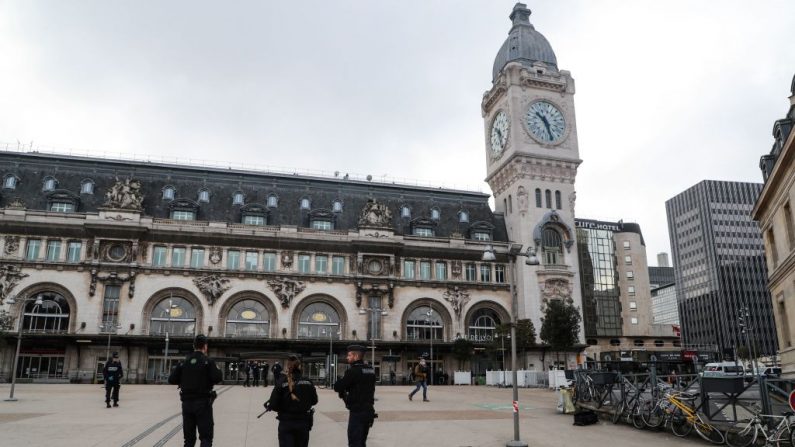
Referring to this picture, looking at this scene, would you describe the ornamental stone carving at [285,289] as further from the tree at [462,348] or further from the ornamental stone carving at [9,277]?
the ornamental stone carving at [9,277]

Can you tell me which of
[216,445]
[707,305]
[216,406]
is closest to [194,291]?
[216,406]

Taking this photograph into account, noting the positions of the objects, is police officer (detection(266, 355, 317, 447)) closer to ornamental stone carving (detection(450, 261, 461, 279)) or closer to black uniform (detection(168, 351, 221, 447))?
black uniform (detection(168, 351, 221, 447))

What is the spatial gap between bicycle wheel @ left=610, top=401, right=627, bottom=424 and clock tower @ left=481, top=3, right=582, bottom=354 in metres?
46.4

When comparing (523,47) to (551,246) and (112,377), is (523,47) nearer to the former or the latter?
(551,246)

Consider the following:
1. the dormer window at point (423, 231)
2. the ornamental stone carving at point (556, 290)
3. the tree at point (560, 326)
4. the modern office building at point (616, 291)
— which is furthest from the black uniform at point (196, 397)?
the modern office building at point (616, 291)

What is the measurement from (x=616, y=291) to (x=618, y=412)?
9624 cm

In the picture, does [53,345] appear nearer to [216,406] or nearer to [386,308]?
[386,308]

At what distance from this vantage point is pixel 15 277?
56125 mm

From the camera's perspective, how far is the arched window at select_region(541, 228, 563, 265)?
69125mm

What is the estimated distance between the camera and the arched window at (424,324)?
64.8 metres

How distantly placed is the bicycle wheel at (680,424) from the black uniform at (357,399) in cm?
952

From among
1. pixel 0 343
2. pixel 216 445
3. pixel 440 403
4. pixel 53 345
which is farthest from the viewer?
pixel 53 345

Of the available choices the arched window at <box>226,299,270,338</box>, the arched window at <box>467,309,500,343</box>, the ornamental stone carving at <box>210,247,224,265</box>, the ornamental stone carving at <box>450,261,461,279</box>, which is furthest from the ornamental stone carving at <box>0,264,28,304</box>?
the arched window at <box>467,309,500,343</box>

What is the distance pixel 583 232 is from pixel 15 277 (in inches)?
3447
